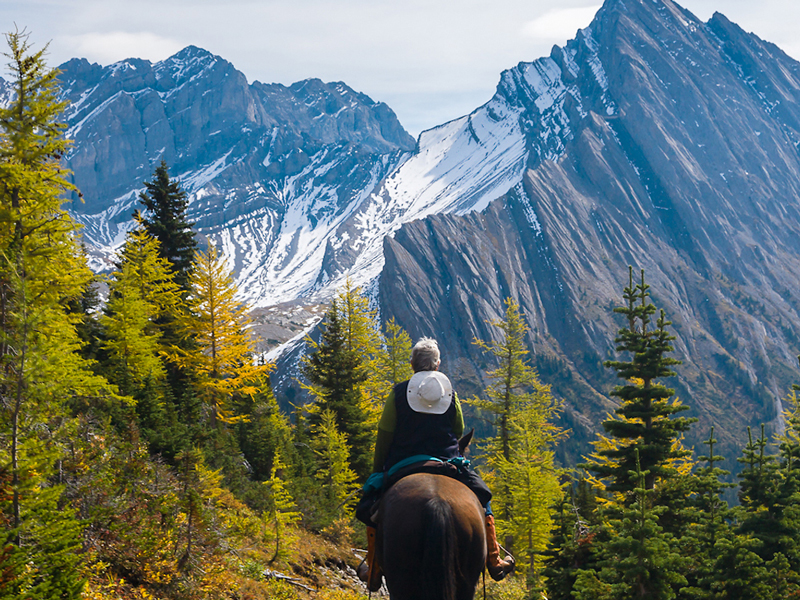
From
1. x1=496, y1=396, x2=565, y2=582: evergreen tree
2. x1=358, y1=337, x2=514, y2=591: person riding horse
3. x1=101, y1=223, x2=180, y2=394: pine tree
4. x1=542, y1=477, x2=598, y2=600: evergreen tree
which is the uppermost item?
x1=101, y1=223, x2=180, y2=394: pine tree

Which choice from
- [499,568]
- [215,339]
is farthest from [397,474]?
[215,339]

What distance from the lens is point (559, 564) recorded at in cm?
1373

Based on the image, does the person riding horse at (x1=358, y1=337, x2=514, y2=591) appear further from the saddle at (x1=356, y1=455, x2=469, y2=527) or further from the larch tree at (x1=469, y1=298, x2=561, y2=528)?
the larch tree at (x1=469, y1=298, x2=561, y2=528)

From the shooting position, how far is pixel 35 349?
8352 millimetres

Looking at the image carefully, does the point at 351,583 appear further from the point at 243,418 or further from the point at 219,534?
the point at 243,418

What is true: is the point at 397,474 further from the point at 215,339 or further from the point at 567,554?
the point at 215,339

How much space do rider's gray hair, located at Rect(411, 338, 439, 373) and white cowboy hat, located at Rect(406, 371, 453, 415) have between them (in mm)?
216

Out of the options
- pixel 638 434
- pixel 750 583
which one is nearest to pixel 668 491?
pixel 638 434

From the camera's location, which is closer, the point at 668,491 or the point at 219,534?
the point at 219,534

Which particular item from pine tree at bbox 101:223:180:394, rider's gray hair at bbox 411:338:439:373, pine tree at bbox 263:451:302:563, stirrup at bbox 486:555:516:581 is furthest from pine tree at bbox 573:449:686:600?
pine tree at bbox 101:223:180:394

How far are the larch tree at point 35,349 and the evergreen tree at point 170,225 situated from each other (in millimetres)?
12050

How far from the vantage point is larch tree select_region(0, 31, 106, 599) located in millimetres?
7082

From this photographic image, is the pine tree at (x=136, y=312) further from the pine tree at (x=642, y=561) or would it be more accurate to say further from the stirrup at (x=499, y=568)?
the pine tree at (x=642, y=561)

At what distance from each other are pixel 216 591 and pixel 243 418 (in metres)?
15.3
